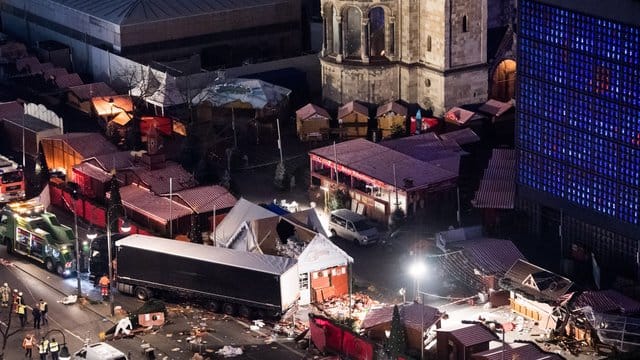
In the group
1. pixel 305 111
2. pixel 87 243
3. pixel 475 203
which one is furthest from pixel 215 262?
pixel 305 111

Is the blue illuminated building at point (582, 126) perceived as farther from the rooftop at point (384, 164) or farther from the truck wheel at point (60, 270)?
the truck wheel at point (60, 270)

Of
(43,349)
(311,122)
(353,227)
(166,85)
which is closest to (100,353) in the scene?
(43,349)

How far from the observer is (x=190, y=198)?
106062 mm

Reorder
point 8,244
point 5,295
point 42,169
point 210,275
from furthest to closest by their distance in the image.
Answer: point 42,169 → point 8,244 → point 5,295 → point 210,275

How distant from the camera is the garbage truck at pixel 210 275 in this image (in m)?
90.4

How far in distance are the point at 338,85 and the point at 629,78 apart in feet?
139

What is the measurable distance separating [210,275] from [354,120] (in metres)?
38.4

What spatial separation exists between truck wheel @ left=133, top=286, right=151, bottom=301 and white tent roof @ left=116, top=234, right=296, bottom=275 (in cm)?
269

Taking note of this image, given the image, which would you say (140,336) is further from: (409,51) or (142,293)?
(409,51)

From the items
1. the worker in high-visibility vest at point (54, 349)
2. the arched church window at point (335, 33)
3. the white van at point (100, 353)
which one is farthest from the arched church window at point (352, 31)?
the white van at point (100, 353)

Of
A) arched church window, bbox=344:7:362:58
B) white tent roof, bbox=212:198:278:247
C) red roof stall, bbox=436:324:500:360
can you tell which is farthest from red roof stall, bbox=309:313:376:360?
arched church window, bbox=344:7:362:58

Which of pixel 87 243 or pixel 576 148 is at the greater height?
pixel 576 148

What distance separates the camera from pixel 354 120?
12750cm

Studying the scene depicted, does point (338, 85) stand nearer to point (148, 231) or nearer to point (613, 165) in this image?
point (148, 231)
